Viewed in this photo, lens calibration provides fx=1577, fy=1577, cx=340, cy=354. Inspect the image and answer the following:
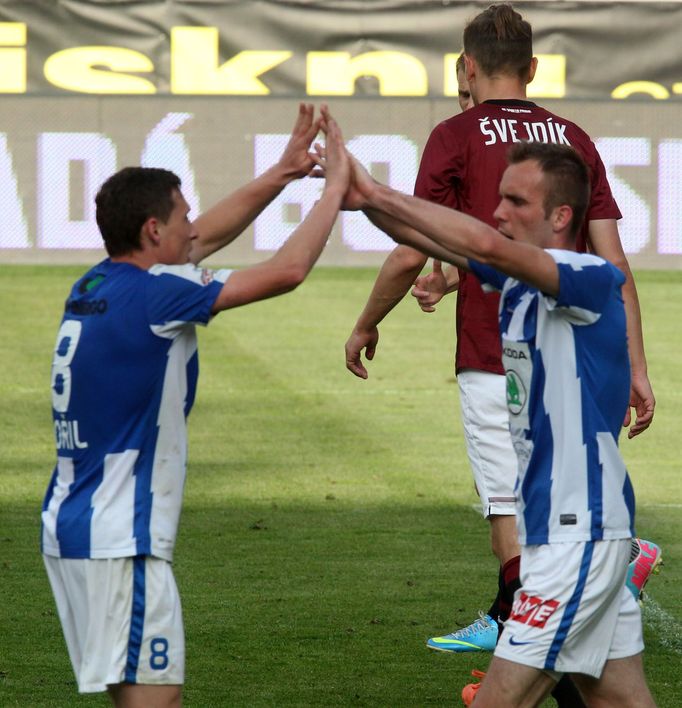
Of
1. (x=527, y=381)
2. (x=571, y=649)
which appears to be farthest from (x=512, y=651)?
(x=527, y=381)

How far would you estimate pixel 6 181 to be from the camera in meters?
22.7

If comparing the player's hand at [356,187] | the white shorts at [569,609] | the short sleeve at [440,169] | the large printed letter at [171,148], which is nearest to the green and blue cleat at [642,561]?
the short sleeve at [440,169]

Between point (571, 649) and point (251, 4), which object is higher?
point (251, 4)

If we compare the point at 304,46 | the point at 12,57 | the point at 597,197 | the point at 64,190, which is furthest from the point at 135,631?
the point at 12,57

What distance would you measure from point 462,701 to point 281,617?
1.31 meters

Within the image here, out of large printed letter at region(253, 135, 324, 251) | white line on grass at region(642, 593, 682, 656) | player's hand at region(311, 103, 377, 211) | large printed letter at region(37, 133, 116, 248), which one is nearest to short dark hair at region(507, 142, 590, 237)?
player's hand at region(311, 103, 377, 211)

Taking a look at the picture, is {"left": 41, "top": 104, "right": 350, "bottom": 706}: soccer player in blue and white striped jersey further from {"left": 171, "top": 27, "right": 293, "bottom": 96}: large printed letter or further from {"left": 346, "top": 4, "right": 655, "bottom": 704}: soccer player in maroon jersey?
{"left": 171, "top": 27, "right": 293, "bottom": 96}: large printed letter

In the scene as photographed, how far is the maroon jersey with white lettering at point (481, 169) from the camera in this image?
5672mm

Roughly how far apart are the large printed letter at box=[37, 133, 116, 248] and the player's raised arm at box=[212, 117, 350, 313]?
18.6 m

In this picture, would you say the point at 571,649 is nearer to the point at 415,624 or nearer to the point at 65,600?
the point at 65,600

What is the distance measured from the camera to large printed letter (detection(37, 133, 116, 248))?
22672 mm

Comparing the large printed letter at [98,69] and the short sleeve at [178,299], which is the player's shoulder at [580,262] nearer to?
the short sleeve at [178,299]

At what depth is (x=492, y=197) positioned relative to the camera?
568 cm

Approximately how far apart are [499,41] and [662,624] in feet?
8.89
